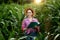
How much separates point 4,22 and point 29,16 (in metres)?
1.76

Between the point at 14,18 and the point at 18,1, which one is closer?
the point at 14,18

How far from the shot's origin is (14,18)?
27.0 feet

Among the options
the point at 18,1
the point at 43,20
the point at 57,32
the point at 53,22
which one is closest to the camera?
the point at 57,32

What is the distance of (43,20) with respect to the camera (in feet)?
26.7

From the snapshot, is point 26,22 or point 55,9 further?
point 55,9

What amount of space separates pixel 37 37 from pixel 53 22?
4.04 ft

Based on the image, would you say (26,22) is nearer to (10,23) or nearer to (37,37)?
(37,37)

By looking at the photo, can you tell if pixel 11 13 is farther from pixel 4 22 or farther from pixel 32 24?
pixel 32 24

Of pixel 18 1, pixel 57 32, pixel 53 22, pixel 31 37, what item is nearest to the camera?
pixel 31 37

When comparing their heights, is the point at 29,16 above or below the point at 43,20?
above

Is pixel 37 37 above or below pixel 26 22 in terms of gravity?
below

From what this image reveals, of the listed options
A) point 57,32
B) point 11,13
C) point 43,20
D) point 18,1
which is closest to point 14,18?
point 11,13

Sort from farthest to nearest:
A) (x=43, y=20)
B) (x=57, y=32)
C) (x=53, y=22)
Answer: (x=43, y=20) → (x=53, y=22) → (x=57, y=32)

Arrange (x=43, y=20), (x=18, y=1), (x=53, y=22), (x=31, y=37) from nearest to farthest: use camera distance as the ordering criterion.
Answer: (x=31, y=37) → (x=53, y=22) → (x=43, y=20) → (x=18, y=1)
